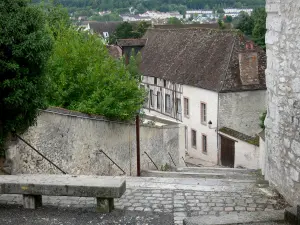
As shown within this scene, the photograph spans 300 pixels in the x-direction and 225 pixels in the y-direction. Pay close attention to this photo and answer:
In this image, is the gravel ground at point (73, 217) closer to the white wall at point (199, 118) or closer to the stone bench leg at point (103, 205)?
the stone bench leg at point (103, 205)

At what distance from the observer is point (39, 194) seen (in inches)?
264

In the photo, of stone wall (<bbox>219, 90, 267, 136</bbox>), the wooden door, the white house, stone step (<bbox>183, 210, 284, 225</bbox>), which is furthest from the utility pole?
stone wall (<bbox>219, 90, 267, 136</bbox>)

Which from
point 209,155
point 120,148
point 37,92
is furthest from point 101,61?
point 209,155

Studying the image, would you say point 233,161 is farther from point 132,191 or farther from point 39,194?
point 39,194

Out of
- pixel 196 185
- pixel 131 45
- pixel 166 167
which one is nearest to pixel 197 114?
pixel 166 167

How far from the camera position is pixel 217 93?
24.8m

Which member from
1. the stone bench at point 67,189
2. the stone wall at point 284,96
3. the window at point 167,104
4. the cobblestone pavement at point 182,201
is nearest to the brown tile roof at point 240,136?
the window at point 167,104

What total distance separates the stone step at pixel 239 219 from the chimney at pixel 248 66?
19.6 m

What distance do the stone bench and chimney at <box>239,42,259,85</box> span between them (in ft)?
63.1

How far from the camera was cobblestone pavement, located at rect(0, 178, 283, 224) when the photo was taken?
23.2 feet

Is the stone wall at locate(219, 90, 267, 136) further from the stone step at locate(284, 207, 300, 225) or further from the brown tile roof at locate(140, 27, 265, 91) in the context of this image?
the stone step at locate(284, 207, 300, 225)

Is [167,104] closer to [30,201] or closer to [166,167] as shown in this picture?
[166,167]

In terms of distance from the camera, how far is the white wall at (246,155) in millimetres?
21625

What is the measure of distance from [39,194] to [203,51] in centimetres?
2247
